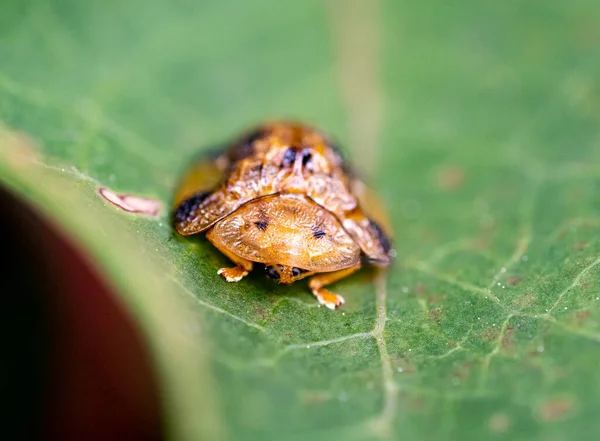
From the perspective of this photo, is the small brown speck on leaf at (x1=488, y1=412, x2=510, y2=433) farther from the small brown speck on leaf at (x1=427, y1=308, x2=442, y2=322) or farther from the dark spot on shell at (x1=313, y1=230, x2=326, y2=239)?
the dark spot on shell at (x1=313, y1=230, x2=326, y2=239)

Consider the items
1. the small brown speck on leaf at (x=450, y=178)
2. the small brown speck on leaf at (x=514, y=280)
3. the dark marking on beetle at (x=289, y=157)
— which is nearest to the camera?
the small brown speck on leaf at (x=514, y=280)

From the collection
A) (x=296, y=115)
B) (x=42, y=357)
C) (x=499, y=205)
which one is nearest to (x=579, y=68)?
(x=499, y=205)

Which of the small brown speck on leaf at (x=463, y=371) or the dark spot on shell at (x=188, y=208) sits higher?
the dark spot on shell at (x=188, y=208)

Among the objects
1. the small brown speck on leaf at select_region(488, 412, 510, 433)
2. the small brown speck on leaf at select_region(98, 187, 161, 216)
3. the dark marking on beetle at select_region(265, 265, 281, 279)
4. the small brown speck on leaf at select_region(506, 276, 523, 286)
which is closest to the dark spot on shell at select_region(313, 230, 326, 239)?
the dark marking on beetle at select_region(265, 265, 281, 279)

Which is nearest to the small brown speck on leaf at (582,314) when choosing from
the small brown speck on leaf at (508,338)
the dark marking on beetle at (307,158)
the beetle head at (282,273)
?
the small brown speck on leaf at (508,338)

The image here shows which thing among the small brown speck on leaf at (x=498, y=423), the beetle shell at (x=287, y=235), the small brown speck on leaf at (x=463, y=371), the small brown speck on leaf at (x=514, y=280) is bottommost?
the small brown speck on leaf at (x=498, y=423)

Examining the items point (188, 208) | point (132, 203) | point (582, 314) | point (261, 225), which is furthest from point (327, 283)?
point (582, 314)

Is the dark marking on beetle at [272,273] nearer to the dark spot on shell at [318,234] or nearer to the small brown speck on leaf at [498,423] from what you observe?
the dark spot on shell at [318,234]

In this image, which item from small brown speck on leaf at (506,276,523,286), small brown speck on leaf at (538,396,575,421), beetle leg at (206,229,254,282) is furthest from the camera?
small brown speck on leaf at (506,276,523,286)
